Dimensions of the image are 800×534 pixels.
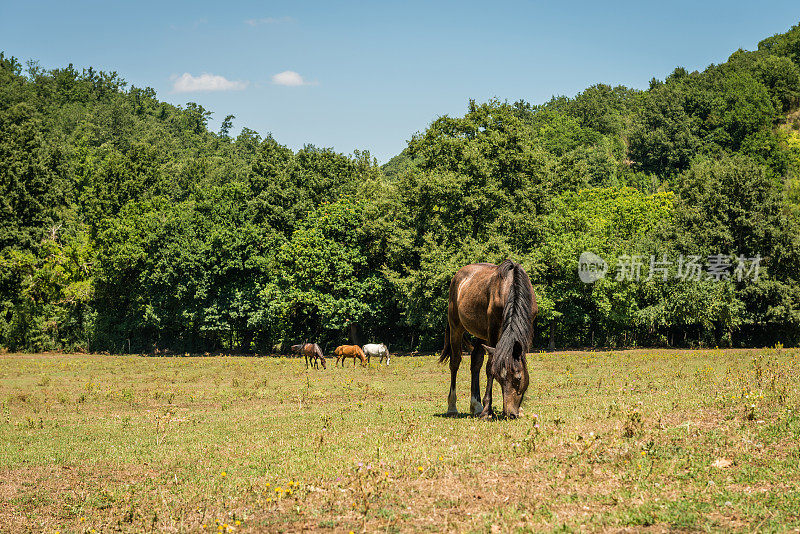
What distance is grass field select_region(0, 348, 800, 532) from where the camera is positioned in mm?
7938

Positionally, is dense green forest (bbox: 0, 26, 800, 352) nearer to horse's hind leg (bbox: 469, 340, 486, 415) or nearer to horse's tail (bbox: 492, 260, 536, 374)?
horse's hind leg (bbox: 469, 340, 486, 415)

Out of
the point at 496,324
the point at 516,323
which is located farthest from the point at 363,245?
the point at 516,323

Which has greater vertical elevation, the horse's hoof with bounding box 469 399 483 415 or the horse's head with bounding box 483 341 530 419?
the horse's head with bounding box 483 341 530 419

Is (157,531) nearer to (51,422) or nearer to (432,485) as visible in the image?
(432,485)

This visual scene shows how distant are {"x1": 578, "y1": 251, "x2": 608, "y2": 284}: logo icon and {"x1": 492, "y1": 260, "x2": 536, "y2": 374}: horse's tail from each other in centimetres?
3718

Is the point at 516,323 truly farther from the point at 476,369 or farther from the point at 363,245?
the point at 363,245

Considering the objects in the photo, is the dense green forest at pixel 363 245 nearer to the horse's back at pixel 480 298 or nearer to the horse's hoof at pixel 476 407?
the horse's back at pixel 480 298

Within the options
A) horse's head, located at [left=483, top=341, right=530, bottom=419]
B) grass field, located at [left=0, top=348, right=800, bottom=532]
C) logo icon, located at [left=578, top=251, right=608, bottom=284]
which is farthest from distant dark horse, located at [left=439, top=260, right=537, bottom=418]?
logo icon, located at [left=578, top=251, right=608, bottom=284]

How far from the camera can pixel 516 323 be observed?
1260 centimetres

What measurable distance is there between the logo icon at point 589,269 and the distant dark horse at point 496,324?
34340 millimetres

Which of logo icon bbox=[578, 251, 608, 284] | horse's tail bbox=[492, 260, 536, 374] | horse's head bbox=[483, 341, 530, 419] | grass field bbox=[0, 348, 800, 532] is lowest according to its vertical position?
grass field bbox=[0, 348, 800, 532]

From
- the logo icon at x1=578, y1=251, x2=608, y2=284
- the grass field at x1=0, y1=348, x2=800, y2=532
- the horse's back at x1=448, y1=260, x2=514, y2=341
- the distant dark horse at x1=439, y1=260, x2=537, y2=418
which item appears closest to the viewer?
Answer: the grass field at x1=0, y1=348, x2=800, y2=532

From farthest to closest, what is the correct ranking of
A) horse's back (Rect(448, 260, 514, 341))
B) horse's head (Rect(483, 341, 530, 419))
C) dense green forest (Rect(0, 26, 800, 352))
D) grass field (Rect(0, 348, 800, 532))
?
1. dense green forest (Rect(0, 26, 800, 352))
2. horse's back (Rect(448, 260, 514, 341))
3. horse's head (Rect(483, 341, 530, 419))
4. grass field (Rect(0, 348, 800, 532))

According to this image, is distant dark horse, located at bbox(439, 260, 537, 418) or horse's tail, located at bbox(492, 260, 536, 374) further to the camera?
distant dark horse, located at bbox(439, 260, 537, 418)
